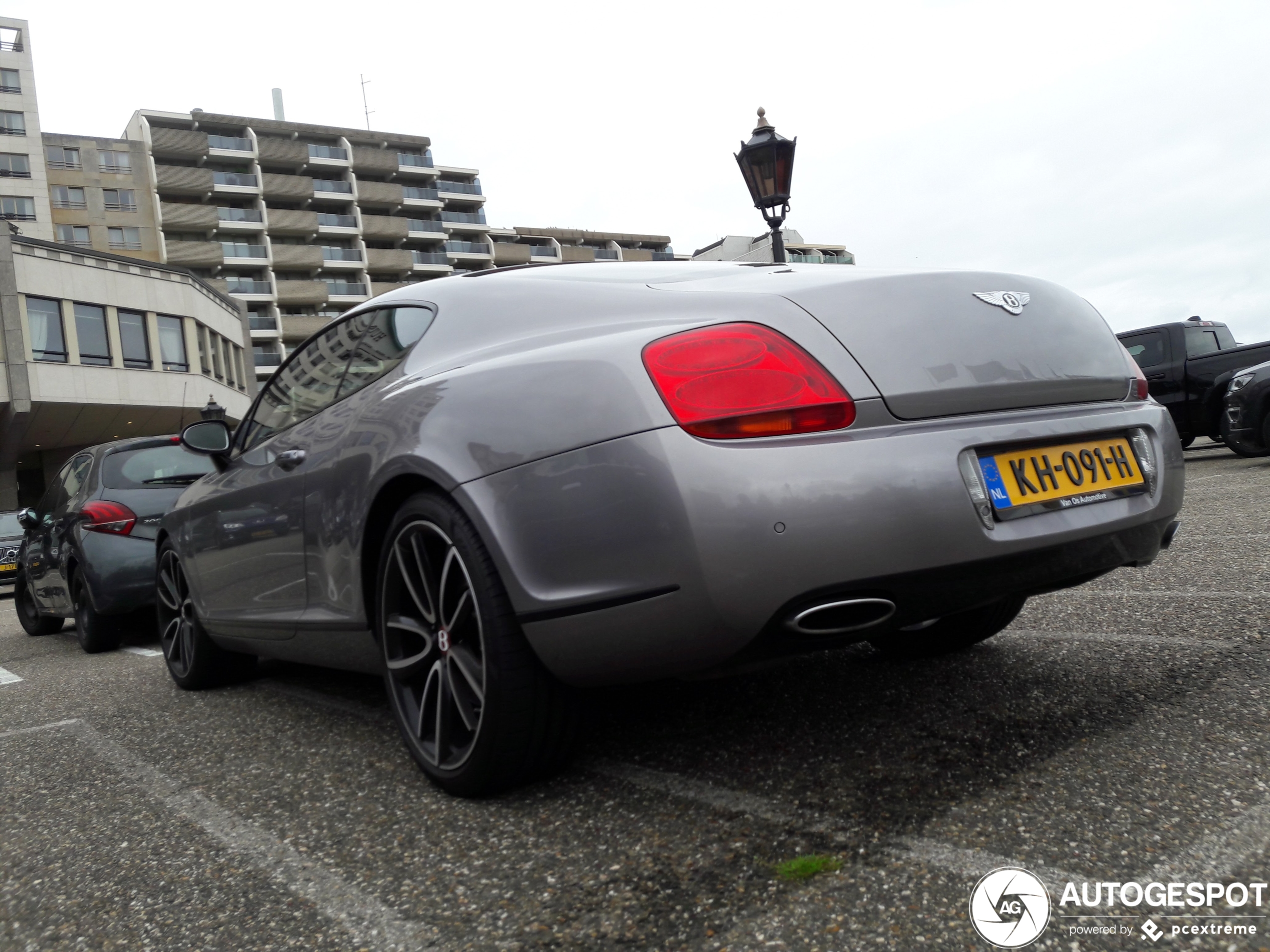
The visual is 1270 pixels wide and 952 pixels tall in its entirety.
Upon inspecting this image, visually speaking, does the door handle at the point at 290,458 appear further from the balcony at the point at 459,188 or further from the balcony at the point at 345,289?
the balcony at the point at 459,188

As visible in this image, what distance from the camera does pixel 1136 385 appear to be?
2.64 metres

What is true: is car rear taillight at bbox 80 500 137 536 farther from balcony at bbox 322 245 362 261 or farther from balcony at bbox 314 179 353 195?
balcony at bbox 314 179 353 195

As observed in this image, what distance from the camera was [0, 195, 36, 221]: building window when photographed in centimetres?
5600

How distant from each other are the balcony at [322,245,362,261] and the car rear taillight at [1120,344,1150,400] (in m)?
69.5

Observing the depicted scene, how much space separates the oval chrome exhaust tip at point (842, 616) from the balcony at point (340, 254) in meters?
69.9

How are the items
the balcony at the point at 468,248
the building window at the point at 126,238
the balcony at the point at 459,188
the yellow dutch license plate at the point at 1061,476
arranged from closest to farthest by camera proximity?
the yellow dutch license plate at the point at 1061,476, the building window at the point at 126,238, the balcony at the point at 468,248, the balcony at the point at 459,188

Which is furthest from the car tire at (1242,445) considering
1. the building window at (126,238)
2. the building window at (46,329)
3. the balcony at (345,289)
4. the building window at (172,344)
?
the building window at (126,238)

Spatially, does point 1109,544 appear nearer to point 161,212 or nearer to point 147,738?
point 147,738

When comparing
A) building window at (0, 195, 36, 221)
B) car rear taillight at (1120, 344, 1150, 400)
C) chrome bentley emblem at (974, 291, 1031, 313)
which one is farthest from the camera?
building window at (0, 195, 36, 221)

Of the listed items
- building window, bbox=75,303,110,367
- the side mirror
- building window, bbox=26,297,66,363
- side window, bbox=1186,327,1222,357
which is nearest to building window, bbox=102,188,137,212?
building window, bbox=75,303,110,367

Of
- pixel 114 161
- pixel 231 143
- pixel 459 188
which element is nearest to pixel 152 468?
pixel 114 161

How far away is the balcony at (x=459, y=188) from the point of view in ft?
255

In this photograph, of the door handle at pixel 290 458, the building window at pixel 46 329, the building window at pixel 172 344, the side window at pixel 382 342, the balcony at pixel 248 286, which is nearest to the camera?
the side window at pixel 382 342

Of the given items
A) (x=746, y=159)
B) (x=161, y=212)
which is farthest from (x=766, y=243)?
(x=161, y=212)
